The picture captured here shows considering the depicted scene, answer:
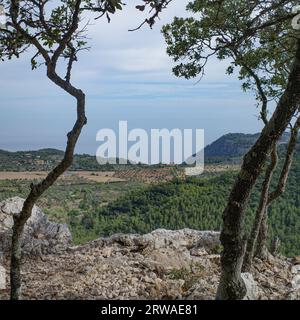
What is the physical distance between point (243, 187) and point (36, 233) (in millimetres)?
9917

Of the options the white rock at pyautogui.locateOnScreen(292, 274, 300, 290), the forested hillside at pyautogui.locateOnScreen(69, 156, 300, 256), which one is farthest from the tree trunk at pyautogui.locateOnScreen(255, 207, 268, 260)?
the forested hillside at pyautogui.locateOnScreen(69, 156, 300, 256)

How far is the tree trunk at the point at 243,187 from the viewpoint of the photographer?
6.18 m

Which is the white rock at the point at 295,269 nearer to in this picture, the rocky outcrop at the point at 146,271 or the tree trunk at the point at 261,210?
the rocky outcrop at the point at 146,271

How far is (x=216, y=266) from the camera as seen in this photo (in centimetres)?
1332

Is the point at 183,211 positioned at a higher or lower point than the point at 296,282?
lower

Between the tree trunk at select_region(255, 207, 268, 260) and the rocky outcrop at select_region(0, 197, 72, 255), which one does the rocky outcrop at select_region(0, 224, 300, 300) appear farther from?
the rocky outcrop at select_region(0, 197, 72, 255)

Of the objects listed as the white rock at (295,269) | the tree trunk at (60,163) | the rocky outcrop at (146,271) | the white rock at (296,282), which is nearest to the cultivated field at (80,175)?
the rocky outcrop at (146,271)

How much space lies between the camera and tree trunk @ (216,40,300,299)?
6.18 meters

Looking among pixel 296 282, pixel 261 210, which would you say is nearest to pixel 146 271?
pixel 261 210

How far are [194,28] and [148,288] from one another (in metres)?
5.94

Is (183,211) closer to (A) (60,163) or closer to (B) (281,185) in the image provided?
(B) (281,185)

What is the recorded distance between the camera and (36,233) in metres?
15.1
